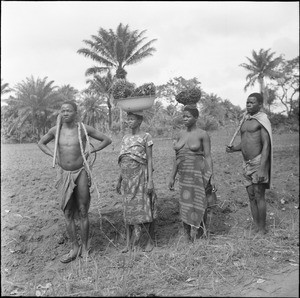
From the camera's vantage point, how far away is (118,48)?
24469mm

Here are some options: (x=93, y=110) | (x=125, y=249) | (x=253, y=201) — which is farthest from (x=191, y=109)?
(x=93, y=110)

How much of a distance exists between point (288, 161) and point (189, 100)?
218 inches

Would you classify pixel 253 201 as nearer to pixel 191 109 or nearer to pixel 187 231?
pixel 187 231

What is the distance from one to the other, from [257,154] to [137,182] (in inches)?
57.5

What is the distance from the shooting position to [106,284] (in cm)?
323

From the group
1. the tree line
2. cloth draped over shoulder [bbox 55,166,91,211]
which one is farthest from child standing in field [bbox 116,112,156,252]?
the tree line

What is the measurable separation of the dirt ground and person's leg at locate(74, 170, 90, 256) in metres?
0.26

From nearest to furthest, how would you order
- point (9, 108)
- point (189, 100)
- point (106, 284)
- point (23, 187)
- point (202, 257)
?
point (106, 284)
point (202, 257)
point (189, 100)
point (23, 187)
point (9, 108)

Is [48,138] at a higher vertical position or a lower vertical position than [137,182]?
higher

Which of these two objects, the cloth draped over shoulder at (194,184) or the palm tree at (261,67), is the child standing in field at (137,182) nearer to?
the cloth draped over shoulder at (194,184)

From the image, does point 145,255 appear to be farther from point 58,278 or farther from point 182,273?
point 58,278

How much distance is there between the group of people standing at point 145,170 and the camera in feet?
12.7

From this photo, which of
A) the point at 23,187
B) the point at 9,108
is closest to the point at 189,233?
the point at 23,187

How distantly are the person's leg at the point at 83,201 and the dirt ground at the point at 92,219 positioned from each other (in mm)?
259
